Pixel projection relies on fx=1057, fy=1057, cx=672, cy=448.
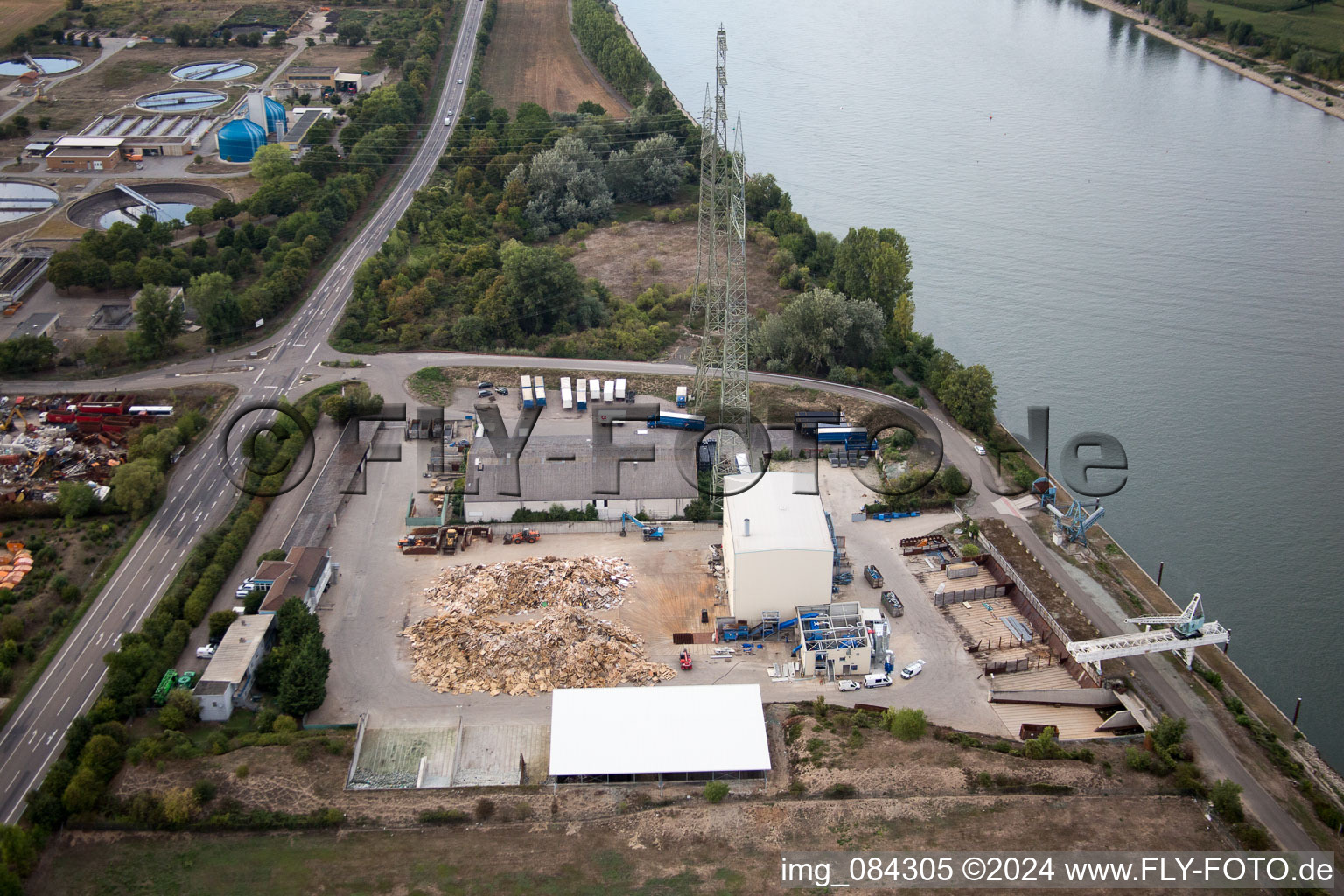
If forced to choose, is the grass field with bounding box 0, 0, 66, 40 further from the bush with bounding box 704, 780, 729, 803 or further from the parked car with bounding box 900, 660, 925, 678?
the bush with bounding box 704, 780, 729, 803

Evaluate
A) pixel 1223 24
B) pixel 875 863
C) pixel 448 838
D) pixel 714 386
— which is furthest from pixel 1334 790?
pixel 1223 24

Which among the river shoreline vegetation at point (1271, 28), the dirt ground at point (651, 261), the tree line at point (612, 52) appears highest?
the river shoreline vegetation at point (1271, 28)

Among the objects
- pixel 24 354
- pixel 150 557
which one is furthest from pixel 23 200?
pixel 150 557

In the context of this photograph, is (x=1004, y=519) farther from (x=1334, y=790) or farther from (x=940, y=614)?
(x=1334, y=790)

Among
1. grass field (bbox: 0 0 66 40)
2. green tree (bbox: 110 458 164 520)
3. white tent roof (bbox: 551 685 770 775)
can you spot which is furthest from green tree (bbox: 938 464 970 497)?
grass field (bbox: 0 0 66 40)

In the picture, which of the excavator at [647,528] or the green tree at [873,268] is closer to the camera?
the excavator at [647,528]

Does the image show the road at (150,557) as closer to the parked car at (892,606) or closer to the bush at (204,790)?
the bush at (204,790)

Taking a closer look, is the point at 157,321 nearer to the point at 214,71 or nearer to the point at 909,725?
the point at 909,725

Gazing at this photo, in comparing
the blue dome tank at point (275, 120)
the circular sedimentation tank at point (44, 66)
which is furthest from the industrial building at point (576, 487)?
the circular sedimentation tank at point (44, 66)
